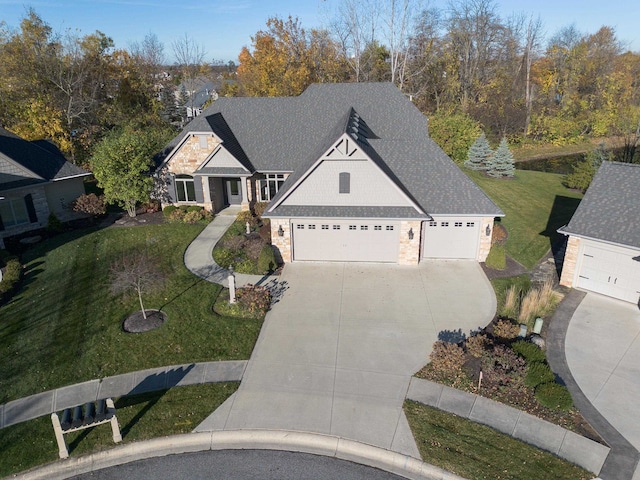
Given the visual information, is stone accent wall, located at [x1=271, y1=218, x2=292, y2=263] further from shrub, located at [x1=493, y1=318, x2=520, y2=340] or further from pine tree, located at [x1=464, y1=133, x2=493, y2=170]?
pine tree, located at [x1=464, y1=133, x2=493, y2=170]

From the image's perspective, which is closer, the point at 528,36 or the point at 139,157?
the point at 139,157

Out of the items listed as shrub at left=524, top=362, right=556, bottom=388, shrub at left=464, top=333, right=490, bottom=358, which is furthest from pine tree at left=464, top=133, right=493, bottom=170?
shrub at left=524, top=362, right=556, bottom=388

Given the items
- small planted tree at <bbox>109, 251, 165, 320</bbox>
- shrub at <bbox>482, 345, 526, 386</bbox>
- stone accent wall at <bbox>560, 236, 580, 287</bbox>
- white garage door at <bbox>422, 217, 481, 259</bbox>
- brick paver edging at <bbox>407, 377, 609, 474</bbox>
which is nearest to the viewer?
brick paver edging at <bbox>407, 377, 609, 474</bbox>

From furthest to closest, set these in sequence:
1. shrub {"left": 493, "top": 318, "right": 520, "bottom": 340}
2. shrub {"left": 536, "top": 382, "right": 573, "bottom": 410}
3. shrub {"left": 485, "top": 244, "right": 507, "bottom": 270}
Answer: shrub {"left": 485, "top": 244, "right": 507, "bottom": 270}
shrub {"left": 493, "top": 318, "right": 520, "bottom": 340}
shrub {"left": 536, "top": 382, "right": 573, "bottom": 410}

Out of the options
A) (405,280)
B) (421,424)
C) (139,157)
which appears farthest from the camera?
(139,157)

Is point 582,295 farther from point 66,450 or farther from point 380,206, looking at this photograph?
point 66,450

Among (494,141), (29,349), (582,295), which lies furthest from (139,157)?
(494,141)

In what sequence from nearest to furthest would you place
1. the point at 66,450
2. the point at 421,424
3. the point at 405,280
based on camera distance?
the point at 66,450
the point at 421,424
the point at 405,280

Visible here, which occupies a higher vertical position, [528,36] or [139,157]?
[528,36]
